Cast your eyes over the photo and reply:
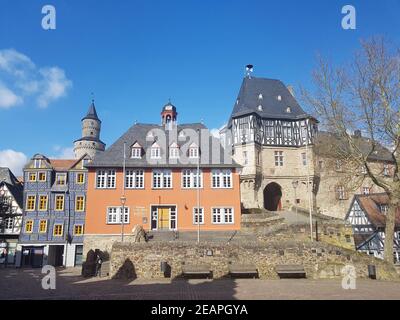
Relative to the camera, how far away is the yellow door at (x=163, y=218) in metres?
30.7

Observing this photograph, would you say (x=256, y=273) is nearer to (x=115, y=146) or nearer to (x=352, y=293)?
(x=352, y=293)

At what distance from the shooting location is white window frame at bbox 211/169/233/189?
31.4m

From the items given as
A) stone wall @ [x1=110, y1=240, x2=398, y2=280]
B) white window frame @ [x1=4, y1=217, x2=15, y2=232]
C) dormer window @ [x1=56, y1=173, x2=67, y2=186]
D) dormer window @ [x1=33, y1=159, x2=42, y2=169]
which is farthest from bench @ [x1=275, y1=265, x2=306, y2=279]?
white window frame @ [x1=4, y1=217, x2=15, y2=232]

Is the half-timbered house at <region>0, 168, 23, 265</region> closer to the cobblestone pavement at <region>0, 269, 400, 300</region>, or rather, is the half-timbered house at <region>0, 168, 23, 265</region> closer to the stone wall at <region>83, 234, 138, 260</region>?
the stone wall at <region>83, 234, 138, 260</region>

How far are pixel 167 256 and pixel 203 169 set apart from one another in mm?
12676

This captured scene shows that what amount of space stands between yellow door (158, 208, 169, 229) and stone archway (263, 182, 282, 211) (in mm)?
→ 18377

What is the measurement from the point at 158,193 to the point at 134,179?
250 centimetres

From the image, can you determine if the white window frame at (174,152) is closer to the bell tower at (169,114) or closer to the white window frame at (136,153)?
the white window frame at (136,153)

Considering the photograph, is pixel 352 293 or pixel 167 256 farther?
pixel 167 256

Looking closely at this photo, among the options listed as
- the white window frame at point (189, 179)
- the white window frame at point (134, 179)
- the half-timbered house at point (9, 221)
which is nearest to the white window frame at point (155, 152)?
the white window frame at point (134, 179)

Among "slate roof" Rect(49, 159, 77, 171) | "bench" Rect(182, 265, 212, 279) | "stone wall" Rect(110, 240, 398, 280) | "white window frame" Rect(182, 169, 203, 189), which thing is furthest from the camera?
"slate roof" Rect(49, 159, 77, 171)

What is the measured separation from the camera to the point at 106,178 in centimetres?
3095

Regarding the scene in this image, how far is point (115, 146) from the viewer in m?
33.1
